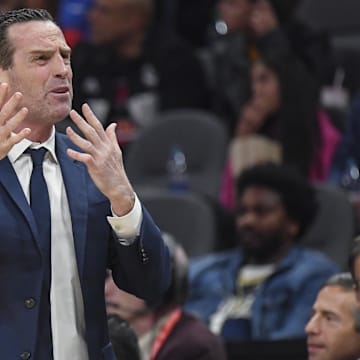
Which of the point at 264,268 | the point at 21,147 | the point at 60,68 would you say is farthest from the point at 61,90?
the point at 264,268

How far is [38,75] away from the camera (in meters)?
3.53

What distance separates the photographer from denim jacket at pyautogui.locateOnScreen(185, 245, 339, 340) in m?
6.30

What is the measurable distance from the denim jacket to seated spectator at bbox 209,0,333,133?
1509mm

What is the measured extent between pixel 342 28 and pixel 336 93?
110 centimetres

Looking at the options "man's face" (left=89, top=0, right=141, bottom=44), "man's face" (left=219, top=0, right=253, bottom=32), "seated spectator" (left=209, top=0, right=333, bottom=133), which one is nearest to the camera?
"seated spectator" (left=209, top=0, right=333, bottom=133)

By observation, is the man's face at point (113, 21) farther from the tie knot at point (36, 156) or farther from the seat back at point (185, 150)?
the tie knot at point (36, 156)

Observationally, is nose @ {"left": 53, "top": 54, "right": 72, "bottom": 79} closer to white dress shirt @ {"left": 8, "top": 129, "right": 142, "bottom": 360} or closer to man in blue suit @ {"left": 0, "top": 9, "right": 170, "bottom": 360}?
man in blue suit @ {"left": 0, "top": 9, "right": 170, "bottom": 360}

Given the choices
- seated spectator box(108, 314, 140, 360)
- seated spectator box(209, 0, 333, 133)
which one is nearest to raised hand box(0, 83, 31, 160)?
seated spectator box(108, 314, 140, 360)

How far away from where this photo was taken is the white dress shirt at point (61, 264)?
11.6ft

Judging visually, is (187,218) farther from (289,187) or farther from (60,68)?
(60,68)

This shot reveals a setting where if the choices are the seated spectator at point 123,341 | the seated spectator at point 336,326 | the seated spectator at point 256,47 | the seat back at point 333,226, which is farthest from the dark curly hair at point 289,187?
the seated spectator at point 123,341

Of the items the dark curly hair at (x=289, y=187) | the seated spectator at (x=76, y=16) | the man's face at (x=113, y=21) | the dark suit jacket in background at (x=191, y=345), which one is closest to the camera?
the dark suit jacket in background at (x=191, y=345)

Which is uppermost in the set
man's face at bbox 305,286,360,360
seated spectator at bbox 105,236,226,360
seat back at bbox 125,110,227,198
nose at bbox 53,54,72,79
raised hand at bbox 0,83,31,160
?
nose at bbox 53,54,72,79

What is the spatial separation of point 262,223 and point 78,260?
339 centimetres
